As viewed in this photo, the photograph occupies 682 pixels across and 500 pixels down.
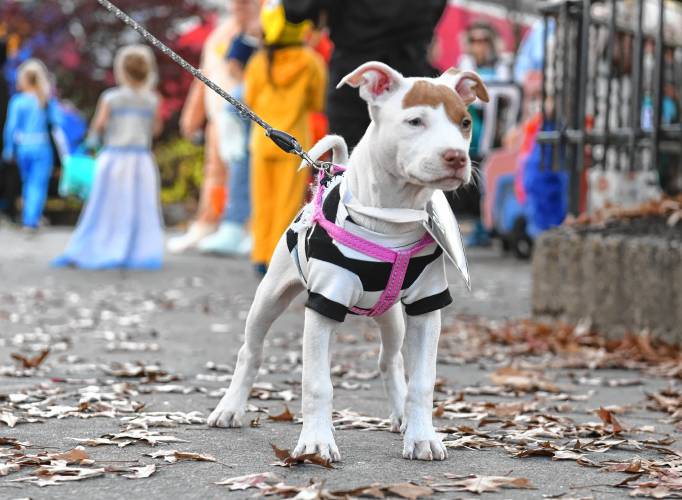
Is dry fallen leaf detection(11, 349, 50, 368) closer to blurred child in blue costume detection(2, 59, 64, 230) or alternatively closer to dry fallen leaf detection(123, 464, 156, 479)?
dry fallen leaf detection(123, 464, 156, 479)

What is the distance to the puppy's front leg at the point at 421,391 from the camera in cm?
403

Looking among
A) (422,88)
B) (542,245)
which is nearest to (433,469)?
(422,88)

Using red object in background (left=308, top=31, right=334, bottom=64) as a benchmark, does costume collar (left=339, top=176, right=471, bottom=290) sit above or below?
below

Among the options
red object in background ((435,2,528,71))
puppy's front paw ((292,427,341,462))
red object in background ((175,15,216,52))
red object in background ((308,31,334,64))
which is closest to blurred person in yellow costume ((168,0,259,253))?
red object in background ((308,31,334,64))

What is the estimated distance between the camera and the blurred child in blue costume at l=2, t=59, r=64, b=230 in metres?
17.8

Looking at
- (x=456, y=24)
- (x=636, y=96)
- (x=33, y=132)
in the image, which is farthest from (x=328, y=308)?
A: (x=456, y=24)

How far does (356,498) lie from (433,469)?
0.49 meters

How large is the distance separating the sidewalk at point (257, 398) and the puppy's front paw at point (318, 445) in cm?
8

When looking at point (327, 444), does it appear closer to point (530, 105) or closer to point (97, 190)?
point (97, 190)

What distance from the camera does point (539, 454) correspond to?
4164 millimetres

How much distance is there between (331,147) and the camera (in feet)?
14.8

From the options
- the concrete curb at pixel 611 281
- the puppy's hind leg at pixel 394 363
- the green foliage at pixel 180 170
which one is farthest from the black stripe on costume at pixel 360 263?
the green foliage at pixel 180 170

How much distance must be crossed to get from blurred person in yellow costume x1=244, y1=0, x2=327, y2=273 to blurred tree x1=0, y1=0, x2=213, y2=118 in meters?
12.8

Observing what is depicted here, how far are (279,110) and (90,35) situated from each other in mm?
13998
